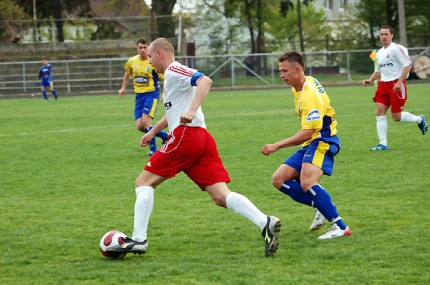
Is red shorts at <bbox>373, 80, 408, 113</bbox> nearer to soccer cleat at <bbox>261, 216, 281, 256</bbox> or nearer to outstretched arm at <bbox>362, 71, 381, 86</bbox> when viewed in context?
Result: outstretched arm at <bbox>362, 71, 381, 86</bbox>

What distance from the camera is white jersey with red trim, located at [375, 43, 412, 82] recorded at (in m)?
14.7

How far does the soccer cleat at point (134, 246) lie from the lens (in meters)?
6.68

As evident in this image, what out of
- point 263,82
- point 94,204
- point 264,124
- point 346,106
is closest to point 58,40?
point 263,82

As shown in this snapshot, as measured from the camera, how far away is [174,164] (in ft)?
22.5

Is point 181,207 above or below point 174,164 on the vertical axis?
below

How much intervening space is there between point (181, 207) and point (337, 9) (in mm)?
79630

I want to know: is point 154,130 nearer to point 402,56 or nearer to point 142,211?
point 142,211

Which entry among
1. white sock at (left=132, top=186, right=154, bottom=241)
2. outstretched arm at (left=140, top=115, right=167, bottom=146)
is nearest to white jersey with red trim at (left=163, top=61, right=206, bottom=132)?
outstretched arm at (left=140, top=115, right=167, bottom=146)

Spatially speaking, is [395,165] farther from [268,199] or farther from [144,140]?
[144,140]

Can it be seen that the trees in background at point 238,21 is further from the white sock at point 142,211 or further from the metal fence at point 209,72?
the white sock at point 142,211

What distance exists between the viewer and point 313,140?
748 cm

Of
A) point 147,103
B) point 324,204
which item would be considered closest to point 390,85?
point 147,103

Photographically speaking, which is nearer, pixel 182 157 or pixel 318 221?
pixel 182 157

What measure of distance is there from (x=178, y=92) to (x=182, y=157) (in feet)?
1.78
